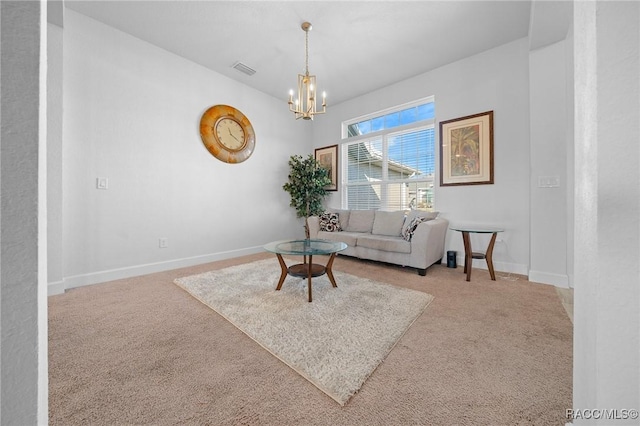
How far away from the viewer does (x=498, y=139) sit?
10.2 feet

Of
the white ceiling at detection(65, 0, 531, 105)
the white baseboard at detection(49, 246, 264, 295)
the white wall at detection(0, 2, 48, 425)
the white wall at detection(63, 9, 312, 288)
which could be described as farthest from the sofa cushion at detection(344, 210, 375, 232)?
the white wall at detection(0, 2, 48, 425)

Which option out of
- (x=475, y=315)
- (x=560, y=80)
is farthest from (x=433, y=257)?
(x=560, y=80)

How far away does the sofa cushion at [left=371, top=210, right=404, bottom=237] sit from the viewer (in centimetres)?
362

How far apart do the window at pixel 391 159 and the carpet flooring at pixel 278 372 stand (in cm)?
220

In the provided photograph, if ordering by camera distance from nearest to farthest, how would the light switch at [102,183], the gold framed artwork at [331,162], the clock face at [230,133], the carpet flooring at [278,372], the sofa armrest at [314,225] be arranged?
the carpet flooring at [278,372]
the light switch at [102,183]
the clock face at [230,133]
the sofa armrest at [314,225]
the gold framed artwork at [331,162]

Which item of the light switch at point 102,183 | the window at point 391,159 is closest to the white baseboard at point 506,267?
the window at point 391,159

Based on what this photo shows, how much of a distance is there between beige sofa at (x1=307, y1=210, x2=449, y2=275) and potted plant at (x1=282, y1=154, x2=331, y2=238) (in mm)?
460

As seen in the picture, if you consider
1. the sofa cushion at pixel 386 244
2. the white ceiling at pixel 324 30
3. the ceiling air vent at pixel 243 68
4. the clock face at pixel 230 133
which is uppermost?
the ceiling air vent at pixel 243 68

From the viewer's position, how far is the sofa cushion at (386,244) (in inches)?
119

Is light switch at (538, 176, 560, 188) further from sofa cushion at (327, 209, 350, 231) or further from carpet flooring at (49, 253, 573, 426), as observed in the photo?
sofa cushion at (327, 209, 350, 231)

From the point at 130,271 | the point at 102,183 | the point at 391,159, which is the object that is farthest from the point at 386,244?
the point at 102,183

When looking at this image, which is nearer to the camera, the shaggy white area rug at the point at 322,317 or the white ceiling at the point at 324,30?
the shaggy white area rug at the point at 322,317

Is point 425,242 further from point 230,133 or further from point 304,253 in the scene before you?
point 230,133

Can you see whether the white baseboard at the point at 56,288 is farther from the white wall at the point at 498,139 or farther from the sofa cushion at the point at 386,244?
the white wall at the point at 498,139
